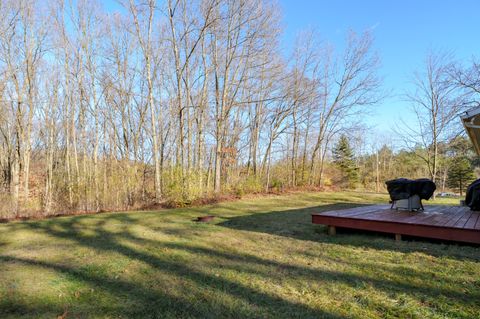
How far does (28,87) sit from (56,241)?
25.9 ft

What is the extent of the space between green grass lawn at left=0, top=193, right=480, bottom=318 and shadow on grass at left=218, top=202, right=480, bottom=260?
0.03m

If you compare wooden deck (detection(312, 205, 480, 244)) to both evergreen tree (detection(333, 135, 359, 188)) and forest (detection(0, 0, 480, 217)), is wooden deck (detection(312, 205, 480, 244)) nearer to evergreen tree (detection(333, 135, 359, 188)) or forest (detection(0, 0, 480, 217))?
forest (detection(0, 0, 480, 217))

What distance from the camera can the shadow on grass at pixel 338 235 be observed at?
11.3ft

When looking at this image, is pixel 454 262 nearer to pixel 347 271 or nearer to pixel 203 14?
pixel 347 271

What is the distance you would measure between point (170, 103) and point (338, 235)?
1144 centimetres

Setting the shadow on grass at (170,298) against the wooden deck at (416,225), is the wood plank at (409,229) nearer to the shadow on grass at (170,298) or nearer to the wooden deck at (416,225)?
the wooden deck at (416,225)

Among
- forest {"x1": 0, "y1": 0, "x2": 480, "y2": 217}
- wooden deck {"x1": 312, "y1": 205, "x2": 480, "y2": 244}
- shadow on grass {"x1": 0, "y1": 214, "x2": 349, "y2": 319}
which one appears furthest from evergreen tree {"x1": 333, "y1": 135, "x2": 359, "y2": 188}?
shadow on grass {"x1": 0, "y1": 214, "x2": 349, "y2": 319}

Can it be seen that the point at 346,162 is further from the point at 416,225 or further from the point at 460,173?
the point at 416,225

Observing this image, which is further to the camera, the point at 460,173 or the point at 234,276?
the point at 460,173

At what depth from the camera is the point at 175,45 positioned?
933cm

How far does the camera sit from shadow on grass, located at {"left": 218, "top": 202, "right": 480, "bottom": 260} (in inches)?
135

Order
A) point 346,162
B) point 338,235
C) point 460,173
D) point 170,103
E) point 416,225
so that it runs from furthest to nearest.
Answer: point 346,162 < point 460,173 < point 170,103 < point 338,235 < point 416,225


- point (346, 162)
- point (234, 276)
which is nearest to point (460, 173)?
point (346, 162)

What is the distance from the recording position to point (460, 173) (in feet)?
57.7
